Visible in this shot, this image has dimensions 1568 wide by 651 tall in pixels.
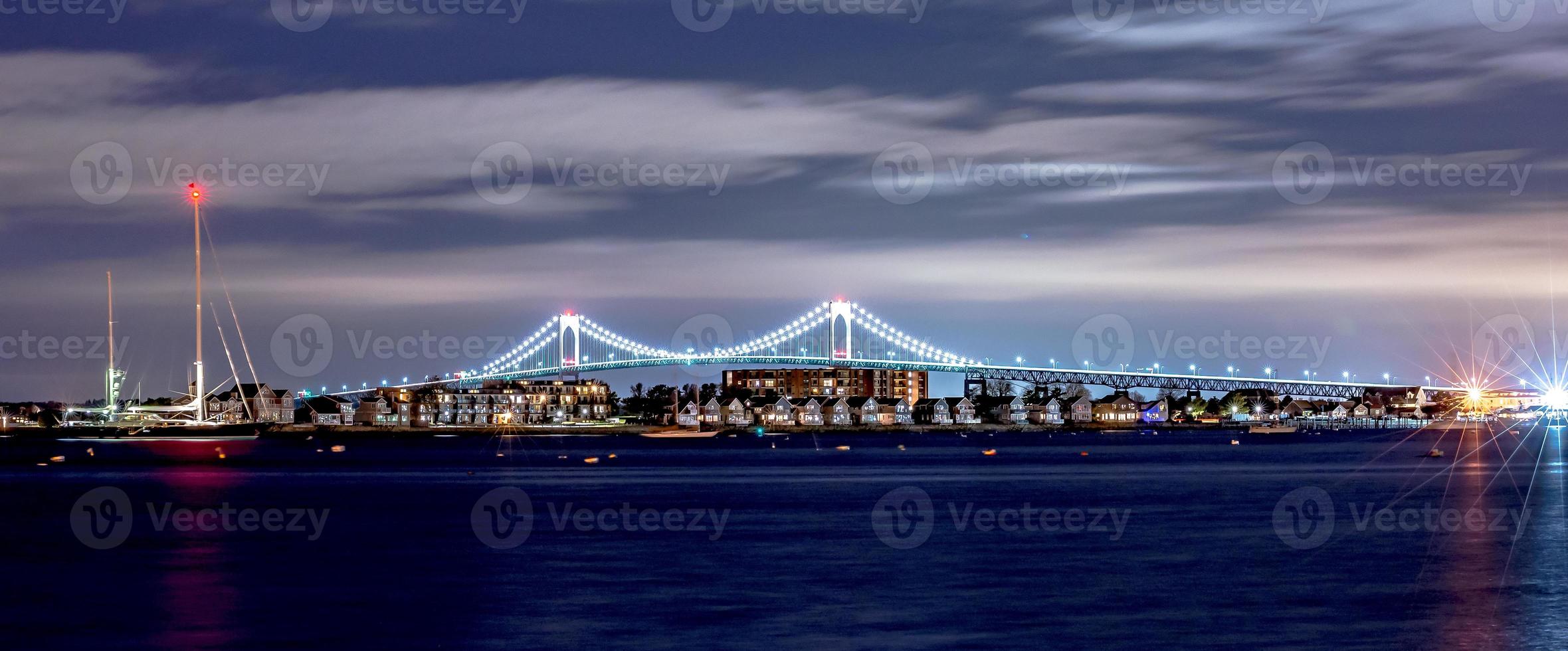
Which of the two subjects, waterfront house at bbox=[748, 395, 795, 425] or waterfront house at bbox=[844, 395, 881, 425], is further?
waterfront house at bbox=[844, 395, 881, 425]

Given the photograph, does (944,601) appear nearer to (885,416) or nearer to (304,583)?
(304,583)

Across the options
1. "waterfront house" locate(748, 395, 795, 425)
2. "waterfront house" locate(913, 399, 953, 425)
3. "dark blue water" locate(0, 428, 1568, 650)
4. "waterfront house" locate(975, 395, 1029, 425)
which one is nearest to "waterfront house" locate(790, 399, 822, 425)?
"waterfront house" locate(748, 395, 795, 425)

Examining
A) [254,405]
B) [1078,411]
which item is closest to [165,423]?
[254,405]

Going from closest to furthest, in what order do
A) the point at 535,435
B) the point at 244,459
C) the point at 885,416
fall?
1. the point at 244,459
2. the point at 535,435
3. the point at 885,416

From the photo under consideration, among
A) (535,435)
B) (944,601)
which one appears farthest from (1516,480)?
(535,435)

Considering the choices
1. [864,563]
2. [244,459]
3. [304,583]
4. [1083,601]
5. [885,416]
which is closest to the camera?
[1083,601]

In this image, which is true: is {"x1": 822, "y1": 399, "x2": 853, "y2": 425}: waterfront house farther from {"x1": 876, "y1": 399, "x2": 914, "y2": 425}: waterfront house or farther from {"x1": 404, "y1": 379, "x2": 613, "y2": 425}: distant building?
{"x1": 404, "y1": 379, "x2": 613, "y2": 425}: distant building

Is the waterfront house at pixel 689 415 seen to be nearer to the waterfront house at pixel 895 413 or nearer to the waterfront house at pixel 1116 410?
the waterfront house at pixel 895 413
